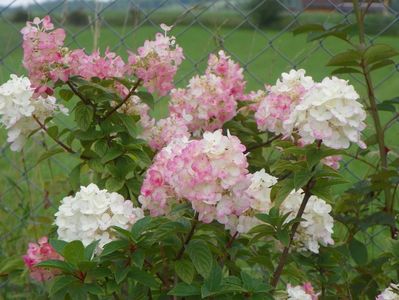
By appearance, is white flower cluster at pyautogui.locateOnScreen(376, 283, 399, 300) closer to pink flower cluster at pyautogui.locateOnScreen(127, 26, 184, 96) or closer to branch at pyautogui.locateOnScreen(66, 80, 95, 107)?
pink flower cluster at pyautogui.locateOnScreen(127, 26, 184, 96)

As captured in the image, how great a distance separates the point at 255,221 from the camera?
1916 millimetres

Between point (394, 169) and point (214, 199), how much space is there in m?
0.81

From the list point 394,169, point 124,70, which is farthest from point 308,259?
point 124,70

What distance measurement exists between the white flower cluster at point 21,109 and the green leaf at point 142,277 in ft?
1.83

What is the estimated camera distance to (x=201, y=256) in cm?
182

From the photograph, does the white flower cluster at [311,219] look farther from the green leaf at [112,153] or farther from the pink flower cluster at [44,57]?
the pink flower cluster at [44,57]

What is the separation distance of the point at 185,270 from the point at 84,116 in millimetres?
529

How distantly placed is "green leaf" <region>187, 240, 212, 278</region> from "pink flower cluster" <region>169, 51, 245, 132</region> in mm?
530

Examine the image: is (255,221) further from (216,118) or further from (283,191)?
(216,118)

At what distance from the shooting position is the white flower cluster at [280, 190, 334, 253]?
2002 mm

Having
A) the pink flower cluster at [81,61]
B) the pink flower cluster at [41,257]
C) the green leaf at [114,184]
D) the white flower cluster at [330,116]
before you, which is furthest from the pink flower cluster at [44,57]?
the white flower cluster at [330,116]

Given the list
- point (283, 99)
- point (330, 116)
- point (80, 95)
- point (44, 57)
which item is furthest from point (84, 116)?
point (330, 116)

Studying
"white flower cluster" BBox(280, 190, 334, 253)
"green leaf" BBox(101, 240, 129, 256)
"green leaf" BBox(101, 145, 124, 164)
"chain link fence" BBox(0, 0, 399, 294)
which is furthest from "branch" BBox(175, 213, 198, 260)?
"chain link fence" BBox(0, 0, 399, 294)

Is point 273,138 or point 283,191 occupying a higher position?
point 273,138
